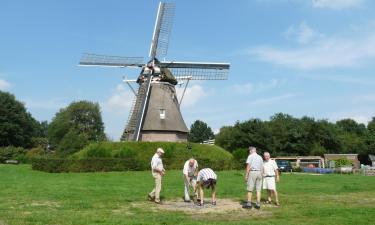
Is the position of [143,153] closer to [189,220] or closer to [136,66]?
[136,66]

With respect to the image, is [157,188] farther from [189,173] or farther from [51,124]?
[51,124]

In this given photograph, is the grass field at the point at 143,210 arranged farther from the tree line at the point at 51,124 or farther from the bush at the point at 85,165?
the tree line at the point at 51,124

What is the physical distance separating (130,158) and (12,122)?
52.0m

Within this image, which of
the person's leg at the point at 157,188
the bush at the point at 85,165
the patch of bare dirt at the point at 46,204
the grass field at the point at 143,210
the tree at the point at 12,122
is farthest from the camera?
the tree at the point at 12,122

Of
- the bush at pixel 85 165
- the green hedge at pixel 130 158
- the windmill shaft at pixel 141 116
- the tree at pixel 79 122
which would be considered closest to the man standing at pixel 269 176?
the green hedge at pixel 130 158

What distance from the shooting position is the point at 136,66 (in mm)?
48250

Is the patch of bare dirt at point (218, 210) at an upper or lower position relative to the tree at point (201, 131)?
lower

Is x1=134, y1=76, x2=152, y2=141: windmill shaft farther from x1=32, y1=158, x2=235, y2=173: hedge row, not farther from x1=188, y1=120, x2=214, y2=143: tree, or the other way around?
x1=188, y1=120, x2=214, y2=143: tree

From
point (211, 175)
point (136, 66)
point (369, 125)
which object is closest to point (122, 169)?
point (136, 66)

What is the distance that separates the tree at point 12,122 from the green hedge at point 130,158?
43.0 meters

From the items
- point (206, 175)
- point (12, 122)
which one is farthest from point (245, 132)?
point (206, 175)

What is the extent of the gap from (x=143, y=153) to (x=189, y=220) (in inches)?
1264

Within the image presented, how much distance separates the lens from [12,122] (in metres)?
84.1

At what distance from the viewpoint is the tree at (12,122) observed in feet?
270
